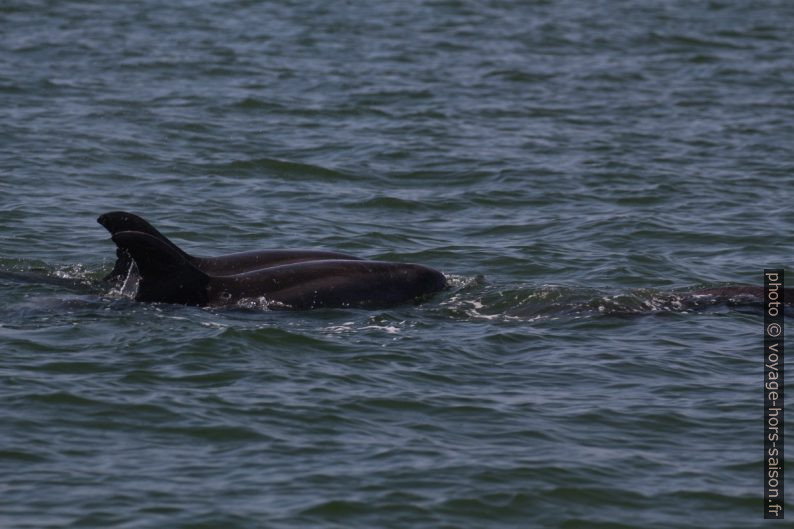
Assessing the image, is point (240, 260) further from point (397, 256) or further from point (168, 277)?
point (397, 256)

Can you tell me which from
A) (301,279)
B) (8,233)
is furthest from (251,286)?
(8,233)

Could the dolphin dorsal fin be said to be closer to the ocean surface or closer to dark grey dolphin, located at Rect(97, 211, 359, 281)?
the ocean surface

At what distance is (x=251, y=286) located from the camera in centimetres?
1262

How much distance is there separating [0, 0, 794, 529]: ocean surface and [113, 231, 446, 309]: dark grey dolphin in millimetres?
214

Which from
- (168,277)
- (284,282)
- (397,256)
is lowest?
(397,256)

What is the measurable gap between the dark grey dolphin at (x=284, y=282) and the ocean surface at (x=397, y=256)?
8.4 inches

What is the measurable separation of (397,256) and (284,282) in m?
2.72

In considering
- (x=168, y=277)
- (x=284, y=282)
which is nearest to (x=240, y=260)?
(x=284, y=282)

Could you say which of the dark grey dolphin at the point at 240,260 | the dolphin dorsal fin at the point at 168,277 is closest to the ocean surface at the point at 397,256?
the dolphin dorsal fin at the point at 168,277

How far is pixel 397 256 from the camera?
49.8 feet

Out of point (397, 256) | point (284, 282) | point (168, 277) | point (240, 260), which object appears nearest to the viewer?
point (168, 277)

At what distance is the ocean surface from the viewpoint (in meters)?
9.01

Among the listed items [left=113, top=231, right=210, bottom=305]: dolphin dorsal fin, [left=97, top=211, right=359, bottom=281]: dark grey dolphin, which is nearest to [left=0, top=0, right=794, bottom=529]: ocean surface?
[left=113, top=231, right=210, bottom=305]: dolphin dorsal fin

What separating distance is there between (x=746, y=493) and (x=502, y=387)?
2289 mm
